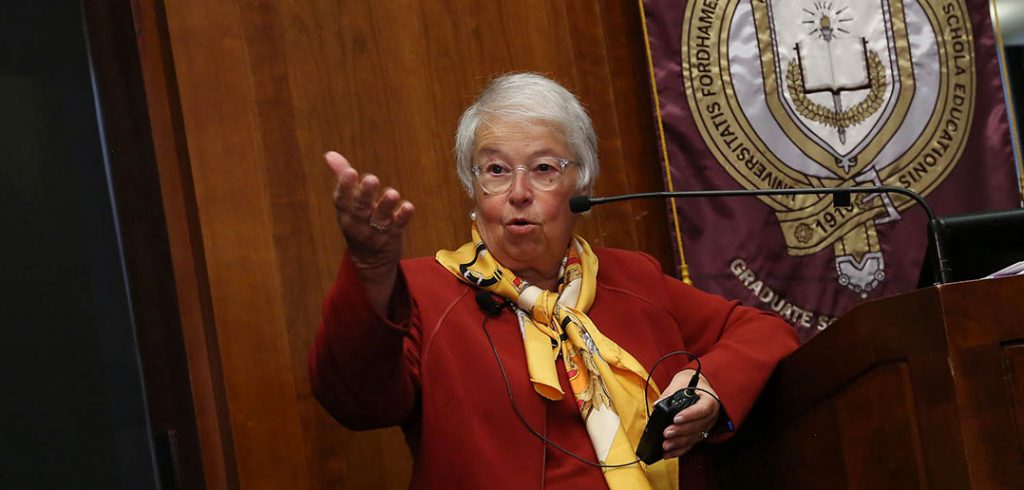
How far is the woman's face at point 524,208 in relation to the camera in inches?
86.7

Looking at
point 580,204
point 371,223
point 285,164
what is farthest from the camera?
point 285,164

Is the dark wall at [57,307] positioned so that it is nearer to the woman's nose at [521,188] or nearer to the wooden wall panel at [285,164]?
the wooden wall panel at [285,164]

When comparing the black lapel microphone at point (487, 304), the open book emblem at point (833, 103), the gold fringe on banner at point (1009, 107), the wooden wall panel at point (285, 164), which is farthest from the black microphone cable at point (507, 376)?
the gold fringe on banner at point (1009, 107)

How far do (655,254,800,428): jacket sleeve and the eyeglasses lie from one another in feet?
1.16

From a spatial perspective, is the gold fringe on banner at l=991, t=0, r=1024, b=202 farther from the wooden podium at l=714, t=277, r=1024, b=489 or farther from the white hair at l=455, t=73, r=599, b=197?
the wooden podium at l=714, t=277, r=1024, b=489

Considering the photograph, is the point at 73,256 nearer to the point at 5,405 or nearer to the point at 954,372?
the point at 5,405

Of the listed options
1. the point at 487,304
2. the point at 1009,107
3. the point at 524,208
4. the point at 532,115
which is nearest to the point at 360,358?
the point at 487,304

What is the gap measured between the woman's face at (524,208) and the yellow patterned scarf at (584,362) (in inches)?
1.8

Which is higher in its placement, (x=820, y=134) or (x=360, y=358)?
(x=820, y=134)

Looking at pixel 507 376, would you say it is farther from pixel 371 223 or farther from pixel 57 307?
pixel 57 307

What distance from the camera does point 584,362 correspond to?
2076 millimetres

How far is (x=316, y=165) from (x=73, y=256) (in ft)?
3.04

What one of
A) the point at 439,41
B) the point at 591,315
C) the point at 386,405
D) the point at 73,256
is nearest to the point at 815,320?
the point at 591,315

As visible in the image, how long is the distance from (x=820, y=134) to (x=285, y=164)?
1.48m
